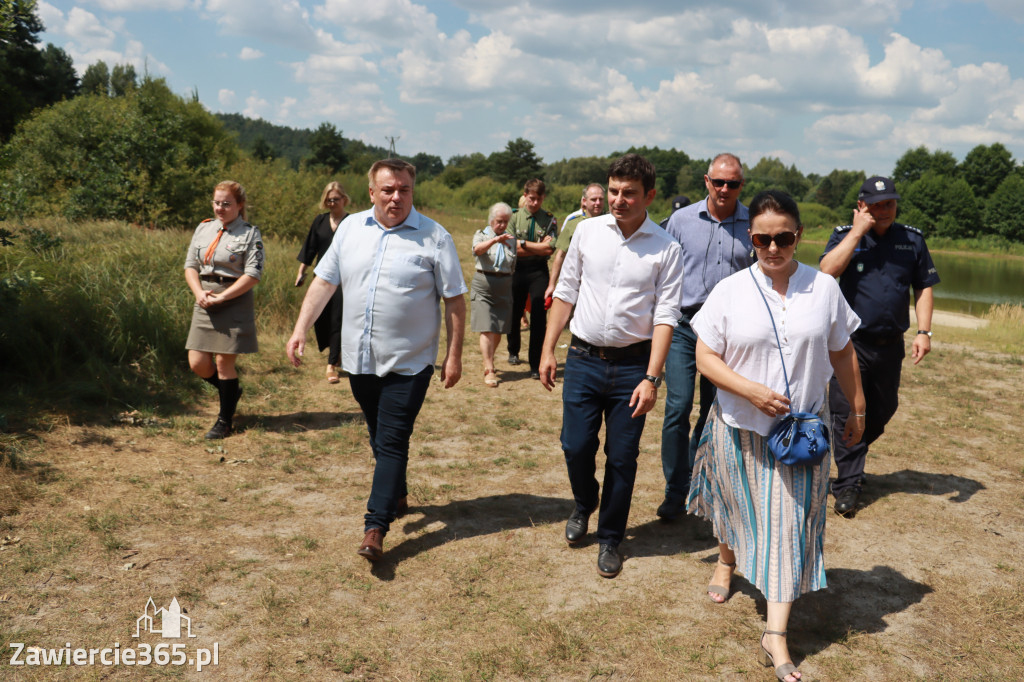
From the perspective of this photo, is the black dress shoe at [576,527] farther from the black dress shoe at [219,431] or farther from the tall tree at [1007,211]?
the tall tree at [1007,211]

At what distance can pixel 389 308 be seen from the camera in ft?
13.4

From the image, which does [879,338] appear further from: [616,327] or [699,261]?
[616,327]

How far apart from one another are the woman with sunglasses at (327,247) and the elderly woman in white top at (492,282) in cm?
149

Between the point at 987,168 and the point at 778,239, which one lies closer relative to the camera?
the point at 778,239

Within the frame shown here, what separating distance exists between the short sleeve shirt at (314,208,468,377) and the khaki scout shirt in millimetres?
4332

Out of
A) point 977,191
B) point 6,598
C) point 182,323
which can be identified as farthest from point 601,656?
point 977,191

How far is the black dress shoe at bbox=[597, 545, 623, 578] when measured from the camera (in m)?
3.98

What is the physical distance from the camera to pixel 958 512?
5.05 metres

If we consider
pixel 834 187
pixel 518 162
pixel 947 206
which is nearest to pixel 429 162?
pixel 518 162

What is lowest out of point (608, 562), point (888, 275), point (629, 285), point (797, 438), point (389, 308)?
point (608, 562)

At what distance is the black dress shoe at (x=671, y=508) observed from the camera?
4.73m

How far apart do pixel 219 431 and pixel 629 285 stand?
3.91 meters

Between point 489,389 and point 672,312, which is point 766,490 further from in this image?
point 489,389

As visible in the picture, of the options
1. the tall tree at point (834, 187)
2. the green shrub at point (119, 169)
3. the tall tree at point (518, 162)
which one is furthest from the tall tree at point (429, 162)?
the green shrub at point (119, 169)
